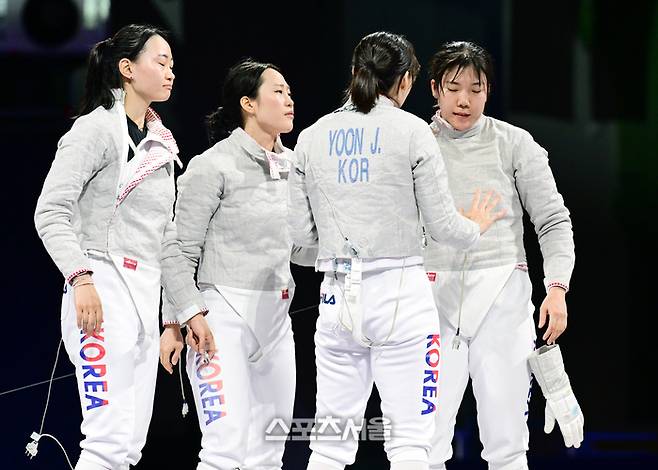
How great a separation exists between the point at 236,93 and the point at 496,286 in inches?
37.3

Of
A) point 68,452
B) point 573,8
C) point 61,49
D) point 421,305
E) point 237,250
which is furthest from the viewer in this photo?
point 573,8

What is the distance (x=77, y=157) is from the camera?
8.57ft

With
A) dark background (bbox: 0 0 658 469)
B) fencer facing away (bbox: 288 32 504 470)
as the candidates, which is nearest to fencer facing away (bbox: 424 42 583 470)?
fencer facing away (bbox: 288 32 504 470)

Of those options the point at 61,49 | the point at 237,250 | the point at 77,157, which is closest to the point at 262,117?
the point at 237,250

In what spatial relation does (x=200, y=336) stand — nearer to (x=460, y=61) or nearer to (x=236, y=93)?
(x=236, y=93)

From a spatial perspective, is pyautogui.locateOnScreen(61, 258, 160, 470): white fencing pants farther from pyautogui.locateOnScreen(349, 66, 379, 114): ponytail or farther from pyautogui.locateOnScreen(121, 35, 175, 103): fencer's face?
pyautogui.locateOnScreen(349, 66, 379, 114): ponytail

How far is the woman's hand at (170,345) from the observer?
300 centimetres

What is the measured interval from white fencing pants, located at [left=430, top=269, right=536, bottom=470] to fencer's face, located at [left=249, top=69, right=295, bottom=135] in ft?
2.14

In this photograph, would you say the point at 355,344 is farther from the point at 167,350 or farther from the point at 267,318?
the point at 167,350

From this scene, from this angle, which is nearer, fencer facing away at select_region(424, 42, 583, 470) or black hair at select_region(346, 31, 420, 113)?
black hair at select_region(346, 31, 420, 113)

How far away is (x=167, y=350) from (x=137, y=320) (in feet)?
1.01

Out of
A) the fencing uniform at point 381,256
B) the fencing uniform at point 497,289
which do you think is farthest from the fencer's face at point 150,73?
the fencing uniform at point 497,289

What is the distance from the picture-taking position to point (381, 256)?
2.58 metres

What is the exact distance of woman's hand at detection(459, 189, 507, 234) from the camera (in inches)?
110
